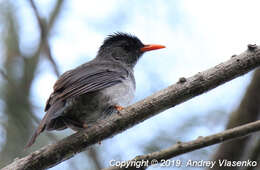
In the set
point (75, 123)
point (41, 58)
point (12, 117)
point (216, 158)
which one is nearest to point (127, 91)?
point (75, 123)

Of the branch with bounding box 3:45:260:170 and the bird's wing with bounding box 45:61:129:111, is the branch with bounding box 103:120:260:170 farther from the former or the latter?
the bird's wing with bounding box 45:61:129:111

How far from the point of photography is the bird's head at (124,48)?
636 cm

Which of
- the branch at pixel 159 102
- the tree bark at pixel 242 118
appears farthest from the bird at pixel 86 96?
the tree bark at pixel 242 118

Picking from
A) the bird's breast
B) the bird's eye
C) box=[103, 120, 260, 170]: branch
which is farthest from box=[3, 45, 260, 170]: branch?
the bird's eye

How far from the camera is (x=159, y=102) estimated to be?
3.57 m

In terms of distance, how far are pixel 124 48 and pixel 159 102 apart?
120 inches

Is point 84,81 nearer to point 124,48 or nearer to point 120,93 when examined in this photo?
point 120,93

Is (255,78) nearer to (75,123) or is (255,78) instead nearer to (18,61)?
(75,123)

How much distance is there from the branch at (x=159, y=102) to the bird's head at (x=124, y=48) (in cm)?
272

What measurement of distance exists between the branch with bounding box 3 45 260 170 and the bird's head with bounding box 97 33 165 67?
272cm

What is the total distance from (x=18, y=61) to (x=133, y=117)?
13.2 feet

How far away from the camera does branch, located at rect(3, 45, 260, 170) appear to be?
354 cm

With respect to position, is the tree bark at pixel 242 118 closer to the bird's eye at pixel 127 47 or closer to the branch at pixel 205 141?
the branch at pixel 205 141

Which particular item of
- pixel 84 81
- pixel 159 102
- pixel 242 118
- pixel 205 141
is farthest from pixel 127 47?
pixel 205 141
